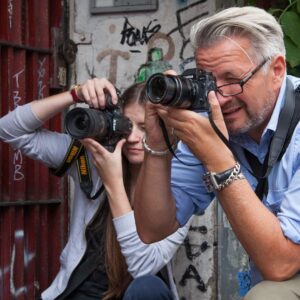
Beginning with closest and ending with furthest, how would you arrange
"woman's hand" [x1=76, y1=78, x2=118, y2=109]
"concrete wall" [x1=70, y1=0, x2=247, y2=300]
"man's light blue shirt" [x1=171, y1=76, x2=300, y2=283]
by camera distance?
"man's light blue shirt" [x1=171, y1=76, x2=300, y2=283]
"woman's hand" [x1=76, y1=78, x2=118, y2=109]
"concrete wall" [x1=70, y1=0, x2=247, y2=300]

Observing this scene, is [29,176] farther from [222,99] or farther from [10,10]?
[222,99]

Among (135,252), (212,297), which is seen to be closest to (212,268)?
(212,297)

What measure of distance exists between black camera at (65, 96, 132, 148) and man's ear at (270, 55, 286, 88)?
0.88m

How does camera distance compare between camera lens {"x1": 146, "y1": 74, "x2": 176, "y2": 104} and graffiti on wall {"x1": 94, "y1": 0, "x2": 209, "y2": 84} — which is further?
graffiti on wall {"x1": 94, "y1": 0, "x2": 209, "y2": 84}

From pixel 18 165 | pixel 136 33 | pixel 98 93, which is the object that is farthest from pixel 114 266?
pixel 136 33

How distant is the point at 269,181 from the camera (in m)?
2.49

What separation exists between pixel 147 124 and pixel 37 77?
1.64 metres

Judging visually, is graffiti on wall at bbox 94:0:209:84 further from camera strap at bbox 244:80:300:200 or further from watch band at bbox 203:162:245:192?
watch band at bbox 203:162:245:192

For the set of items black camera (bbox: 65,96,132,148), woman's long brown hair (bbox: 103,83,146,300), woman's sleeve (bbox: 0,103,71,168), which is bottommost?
woman's long brown hair (bbox: 103,83,146,300)

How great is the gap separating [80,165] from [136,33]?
87 centimetres

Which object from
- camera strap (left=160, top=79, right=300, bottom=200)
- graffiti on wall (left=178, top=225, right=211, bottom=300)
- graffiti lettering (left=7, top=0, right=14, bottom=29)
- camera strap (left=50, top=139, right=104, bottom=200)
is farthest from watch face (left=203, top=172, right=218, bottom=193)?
graffiti lettering (left=7, top=0, right=14, bottom=29)

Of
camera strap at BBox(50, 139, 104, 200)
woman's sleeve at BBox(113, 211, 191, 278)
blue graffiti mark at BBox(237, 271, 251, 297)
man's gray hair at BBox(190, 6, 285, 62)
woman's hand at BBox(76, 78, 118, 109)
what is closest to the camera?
man's gray hair at BBox(190, 6, 285, 62)

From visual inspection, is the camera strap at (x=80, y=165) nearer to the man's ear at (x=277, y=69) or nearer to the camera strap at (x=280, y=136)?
the camera strap at (x=280, y=136)

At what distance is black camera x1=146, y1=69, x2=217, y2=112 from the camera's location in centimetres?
223
